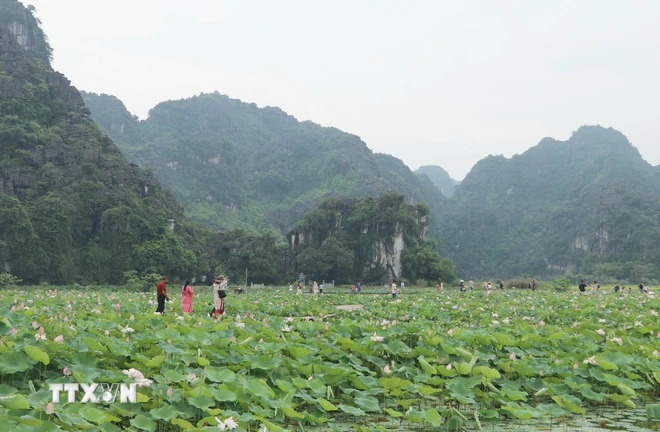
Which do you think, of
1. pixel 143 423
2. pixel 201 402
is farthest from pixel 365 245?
pixel 143 423

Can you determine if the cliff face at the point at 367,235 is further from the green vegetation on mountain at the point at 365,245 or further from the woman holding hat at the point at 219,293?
the woman holding hat at the point at 219,293

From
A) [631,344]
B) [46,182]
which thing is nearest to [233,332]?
[631,344]

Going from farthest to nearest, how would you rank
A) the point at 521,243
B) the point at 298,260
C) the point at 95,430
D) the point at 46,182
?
the point at 521,243, the point at 298,260, the point at 46,182, the point at 95,430

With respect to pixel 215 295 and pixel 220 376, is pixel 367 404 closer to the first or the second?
pixel 220 376

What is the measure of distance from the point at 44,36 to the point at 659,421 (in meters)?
77.9

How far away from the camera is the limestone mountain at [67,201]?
3944cm

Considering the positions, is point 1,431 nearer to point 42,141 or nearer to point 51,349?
point 51,349

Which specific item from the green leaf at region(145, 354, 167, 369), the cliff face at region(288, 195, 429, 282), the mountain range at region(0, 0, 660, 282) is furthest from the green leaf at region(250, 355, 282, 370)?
the cliff face at region(288, 195, 429, 282)

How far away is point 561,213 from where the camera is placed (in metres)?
108

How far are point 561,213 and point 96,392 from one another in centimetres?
11627

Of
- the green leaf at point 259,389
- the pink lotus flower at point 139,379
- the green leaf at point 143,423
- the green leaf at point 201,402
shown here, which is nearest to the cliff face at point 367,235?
the green leaf at point 259,389

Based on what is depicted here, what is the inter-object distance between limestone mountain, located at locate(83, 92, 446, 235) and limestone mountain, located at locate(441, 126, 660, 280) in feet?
33.8

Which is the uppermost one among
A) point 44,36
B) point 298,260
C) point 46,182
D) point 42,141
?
point 44,36

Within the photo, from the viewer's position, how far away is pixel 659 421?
3.82 m
